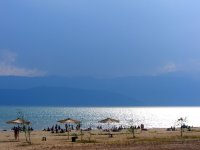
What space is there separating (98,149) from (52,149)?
10.8 ft

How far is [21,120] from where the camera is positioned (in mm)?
45500

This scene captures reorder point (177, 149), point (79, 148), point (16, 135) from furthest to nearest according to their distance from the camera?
1. point (16, 135)
2. point (79, 148)
3. point (177, 149)

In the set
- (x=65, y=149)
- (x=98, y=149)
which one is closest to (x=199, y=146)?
(x=98, y=149)

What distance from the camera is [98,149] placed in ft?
104

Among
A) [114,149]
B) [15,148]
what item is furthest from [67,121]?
[114,149]

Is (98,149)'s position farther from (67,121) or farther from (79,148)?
(67,121)

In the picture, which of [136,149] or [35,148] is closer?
[136,149]

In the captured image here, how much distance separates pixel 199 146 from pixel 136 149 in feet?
15.7

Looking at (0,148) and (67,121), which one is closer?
(0,148)

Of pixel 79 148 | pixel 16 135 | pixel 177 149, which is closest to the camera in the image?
pixel 177 149

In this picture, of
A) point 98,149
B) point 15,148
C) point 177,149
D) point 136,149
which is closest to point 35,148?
point 15,148

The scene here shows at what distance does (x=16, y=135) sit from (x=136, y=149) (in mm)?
18102

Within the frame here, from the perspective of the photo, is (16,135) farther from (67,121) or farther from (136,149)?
(136,149)

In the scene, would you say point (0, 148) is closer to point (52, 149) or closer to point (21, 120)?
point (52, 149)
